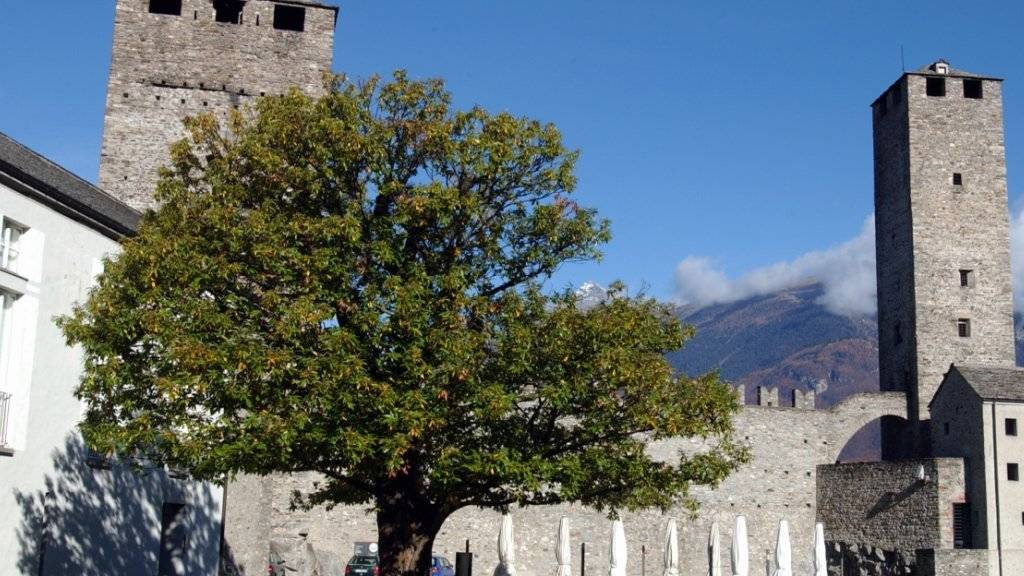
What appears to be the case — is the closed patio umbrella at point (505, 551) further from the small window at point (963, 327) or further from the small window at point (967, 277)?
the small window at point (967, 277)

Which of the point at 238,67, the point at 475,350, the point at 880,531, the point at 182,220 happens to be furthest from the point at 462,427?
the point at 880,531

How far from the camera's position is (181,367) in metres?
18.2

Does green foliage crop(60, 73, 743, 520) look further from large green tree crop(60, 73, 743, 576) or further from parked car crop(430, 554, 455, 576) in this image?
parked car crop(430, 554, 455, 576)

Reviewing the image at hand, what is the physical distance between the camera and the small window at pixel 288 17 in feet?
138

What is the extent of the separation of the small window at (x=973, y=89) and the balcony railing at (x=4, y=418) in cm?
4199

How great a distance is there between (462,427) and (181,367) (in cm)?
454

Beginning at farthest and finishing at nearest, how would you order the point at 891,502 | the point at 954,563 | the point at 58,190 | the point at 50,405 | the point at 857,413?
1. the point at 857,413
2. the point at 891,502
3. the point at 954,563
4. the point at 58,190
5. the point at 50,405

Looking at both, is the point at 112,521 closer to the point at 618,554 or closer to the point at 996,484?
the point at 618,554

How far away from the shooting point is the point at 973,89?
51594 mm

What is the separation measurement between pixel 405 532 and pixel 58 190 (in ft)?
27.4

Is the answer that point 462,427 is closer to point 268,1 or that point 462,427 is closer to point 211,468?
point 211,468

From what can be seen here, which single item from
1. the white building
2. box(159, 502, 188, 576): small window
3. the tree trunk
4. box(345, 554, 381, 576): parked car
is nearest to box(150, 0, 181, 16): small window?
the white building

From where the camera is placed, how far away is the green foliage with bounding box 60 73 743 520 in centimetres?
1853

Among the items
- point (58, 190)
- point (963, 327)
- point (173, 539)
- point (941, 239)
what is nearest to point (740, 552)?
point (173, 539)
